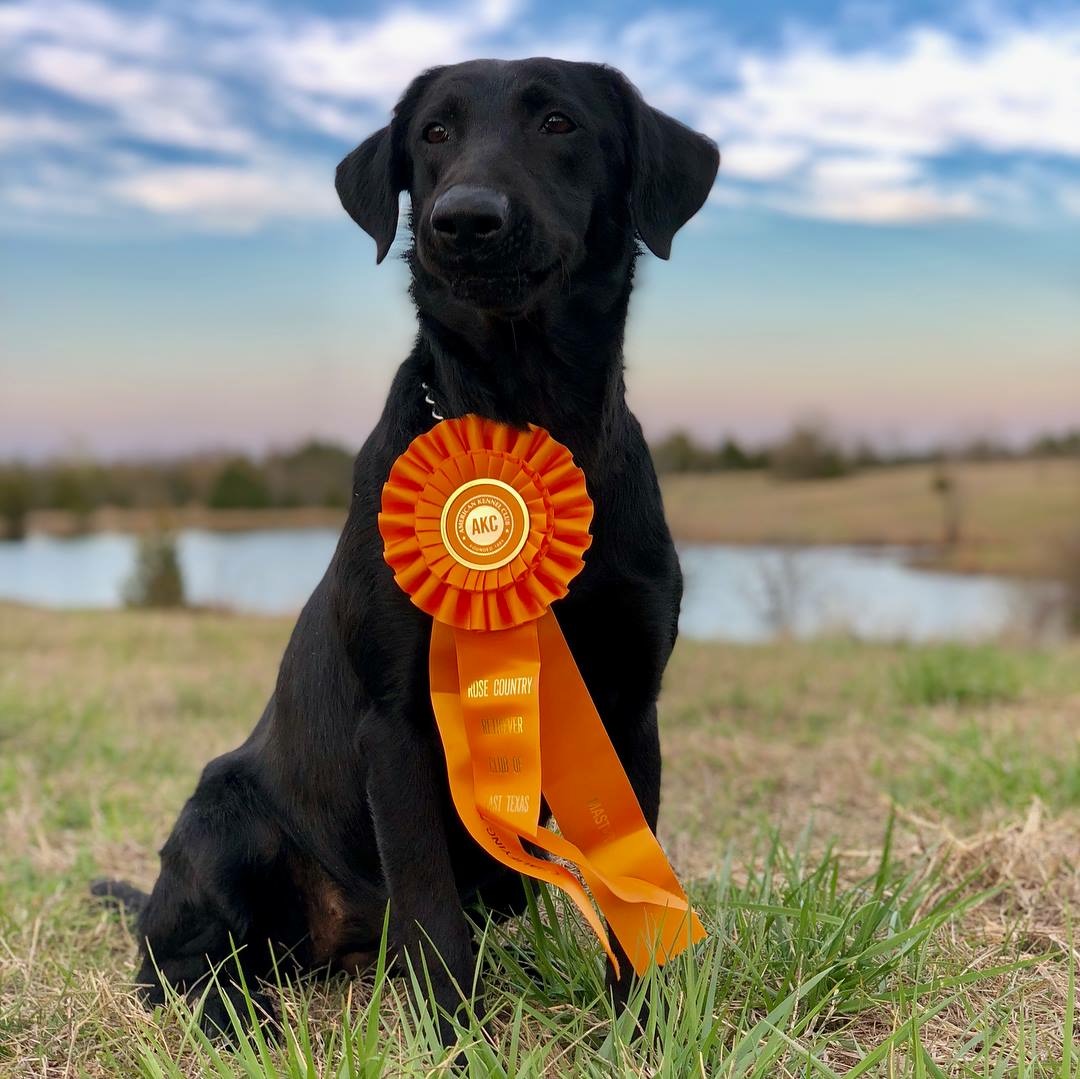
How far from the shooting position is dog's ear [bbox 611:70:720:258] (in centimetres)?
251

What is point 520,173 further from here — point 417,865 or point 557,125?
point 417,865

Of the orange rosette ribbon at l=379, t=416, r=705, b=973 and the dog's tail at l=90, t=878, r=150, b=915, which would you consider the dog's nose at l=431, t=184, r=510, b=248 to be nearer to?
the orange rosette ribbon at l=379, t=416, r=705, b=973

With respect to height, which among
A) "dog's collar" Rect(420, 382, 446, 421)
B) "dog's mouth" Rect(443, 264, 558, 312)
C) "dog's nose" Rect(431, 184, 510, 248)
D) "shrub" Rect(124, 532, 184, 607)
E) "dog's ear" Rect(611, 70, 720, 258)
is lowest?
"shrub" Rect(124, 532, 184, 607)

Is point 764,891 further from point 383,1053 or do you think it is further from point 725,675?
point 725,675

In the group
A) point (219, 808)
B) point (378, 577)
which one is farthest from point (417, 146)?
point (219, 808)

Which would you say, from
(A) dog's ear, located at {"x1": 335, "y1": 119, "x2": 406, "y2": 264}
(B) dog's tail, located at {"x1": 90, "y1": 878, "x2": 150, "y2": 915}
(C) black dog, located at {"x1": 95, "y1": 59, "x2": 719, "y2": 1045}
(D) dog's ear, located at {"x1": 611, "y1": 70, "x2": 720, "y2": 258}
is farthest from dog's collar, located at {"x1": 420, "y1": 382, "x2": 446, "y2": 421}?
(B) dog's tail, located at {"x1": 90, "y1": 878, "x2": 150, "y2": 915}

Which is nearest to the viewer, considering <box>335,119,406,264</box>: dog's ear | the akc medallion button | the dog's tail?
the akc medallion button

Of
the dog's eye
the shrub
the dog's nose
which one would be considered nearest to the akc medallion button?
the dog's nose

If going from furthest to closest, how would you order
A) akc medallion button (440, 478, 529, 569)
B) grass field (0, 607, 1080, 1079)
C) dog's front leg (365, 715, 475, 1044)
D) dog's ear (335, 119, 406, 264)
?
dog's ear (335, 119, 406, 264) < akc medallion button (440, 478, 529, 569) < dog's front leg (365, 715, 475, 1044) < grass field (0, 607, 1080, 1079)

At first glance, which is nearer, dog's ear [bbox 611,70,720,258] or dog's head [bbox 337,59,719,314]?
dog's head [bbox 337,59,719,314]

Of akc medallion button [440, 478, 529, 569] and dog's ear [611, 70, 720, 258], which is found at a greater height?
dog's ear [611, 70, 720, 258]

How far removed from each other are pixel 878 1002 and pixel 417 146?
6.89 feet

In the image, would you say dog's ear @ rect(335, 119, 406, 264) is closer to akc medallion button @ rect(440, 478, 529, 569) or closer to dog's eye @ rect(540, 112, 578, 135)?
dog's eye @ rect(540, 112, 578, 135)

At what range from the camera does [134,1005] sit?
8.38 ft
